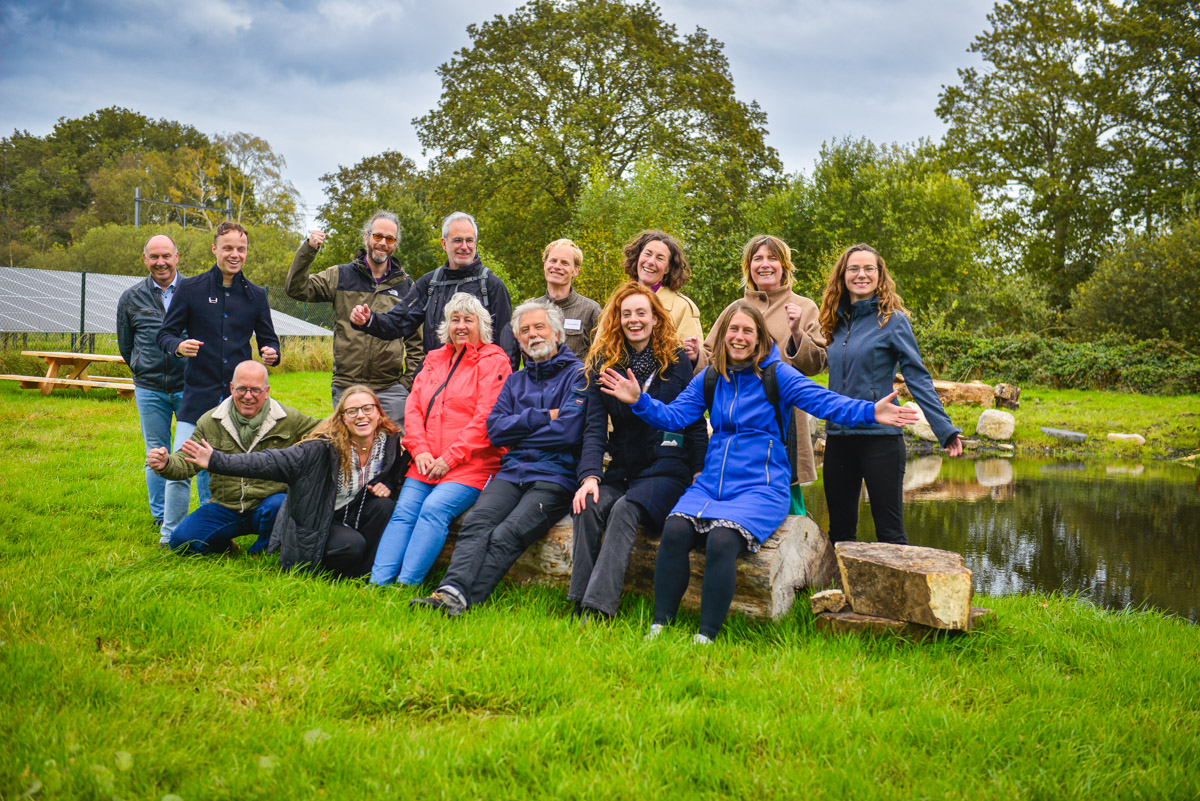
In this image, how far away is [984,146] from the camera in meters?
32.4

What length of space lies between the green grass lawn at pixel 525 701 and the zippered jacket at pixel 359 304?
1598mm

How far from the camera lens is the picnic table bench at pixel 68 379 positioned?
12836 mm

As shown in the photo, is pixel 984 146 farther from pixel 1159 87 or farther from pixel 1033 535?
pixel 1033 535

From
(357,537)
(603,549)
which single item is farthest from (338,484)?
(603,549)

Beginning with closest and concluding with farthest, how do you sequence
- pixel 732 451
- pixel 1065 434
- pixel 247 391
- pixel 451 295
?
pixel 732 451
pixel 247 391
pixel 451 295
pixel 1065 434

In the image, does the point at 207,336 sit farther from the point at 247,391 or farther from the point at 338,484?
the point at 338,484

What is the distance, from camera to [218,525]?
16.1 ft

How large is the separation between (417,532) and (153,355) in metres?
2.56

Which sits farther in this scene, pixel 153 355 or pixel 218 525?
pixel 153 355

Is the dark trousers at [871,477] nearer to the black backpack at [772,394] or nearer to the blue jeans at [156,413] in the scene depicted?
the black backpack at [772,394]

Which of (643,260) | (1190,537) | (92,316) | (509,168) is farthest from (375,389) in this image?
(509,168)

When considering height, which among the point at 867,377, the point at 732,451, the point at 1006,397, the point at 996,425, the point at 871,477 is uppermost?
the point at 867,377

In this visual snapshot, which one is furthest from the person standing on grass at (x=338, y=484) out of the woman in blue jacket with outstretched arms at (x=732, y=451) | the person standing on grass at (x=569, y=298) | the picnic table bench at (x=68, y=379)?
the picnic table bench at (x=68, y=379)

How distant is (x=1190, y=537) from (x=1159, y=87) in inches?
1168
